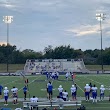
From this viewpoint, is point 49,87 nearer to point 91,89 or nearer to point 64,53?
point 91,89

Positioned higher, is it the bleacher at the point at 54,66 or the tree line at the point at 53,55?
the tree line at the point at 53,55

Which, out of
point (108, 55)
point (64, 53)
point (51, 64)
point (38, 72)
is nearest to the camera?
point (38, 72)

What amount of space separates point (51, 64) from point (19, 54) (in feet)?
65.0

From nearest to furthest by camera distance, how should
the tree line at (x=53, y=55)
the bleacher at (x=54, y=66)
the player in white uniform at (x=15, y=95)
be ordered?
the player in white uniform at (x=15, y=95) → the bleacher at (x=54, y=66) → the tree line at (x=53, y=55)

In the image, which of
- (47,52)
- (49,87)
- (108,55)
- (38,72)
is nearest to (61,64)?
(38,72)

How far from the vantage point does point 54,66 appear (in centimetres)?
7612

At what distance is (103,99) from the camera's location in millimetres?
25000

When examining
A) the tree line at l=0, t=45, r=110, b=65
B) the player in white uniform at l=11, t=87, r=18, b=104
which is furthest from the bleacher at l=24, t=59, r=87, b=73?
the player in white uniform at l=11, t=87, r=18, b=104

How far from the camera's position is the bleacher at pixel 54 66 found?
73.4m

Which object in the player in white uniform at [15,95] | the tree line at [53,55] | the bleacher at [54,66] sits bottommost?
the player in white uniform at [15,95]

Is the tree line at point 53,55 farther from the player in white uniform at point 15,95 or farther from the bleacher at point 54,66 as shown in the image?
the player in white uniform at point 15,95

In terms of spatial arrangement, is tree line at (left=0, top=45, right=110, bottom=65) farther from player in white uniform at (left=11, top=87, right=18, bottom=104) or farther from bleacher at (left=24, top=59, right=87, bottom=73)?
player in white uniform at (left=11, top=87, right=18, bottom=104)

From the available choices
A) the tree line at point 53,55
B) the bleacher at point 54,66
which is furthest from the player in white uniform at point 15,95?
the tree line at point 53,55

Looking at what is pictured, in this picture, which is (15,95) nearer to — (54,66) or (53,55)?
(54,66)
